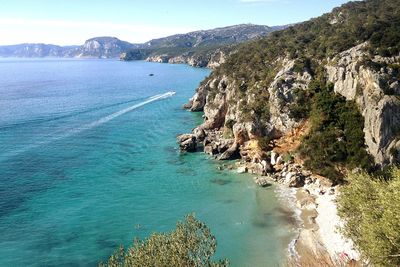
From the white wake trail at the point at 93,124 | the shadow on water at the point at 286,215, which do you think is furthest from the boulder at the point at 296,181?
the white wake trail at the point at 93,124

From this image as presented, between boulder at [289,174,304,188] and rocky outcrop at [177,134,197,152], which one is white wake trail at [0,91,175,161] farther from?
boulder at [289,174,304,188]

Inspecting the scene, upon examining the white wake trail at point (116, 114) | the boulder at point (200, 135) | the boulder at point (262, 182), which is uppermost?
the boulder at point (200, 135)

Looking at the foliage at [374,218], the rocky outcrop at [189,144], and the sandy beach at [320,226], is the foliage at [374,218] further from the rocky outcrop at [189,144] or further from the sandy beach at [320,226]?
the rocky outcrop at [189,144]

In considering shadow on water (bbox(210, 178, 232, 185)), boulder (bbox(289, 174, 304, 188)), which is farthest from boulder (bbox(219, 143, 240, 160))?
boulder (bbox(289, 174, 304, 188))

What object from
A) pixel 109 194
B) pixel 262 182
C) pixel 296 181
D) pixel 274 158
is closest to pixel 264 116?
pixel 274 158

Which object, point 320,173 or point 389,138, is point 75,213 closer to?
point 320,173

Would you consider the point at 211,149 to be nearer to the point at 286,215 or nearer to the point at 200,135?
the point at 200,135
